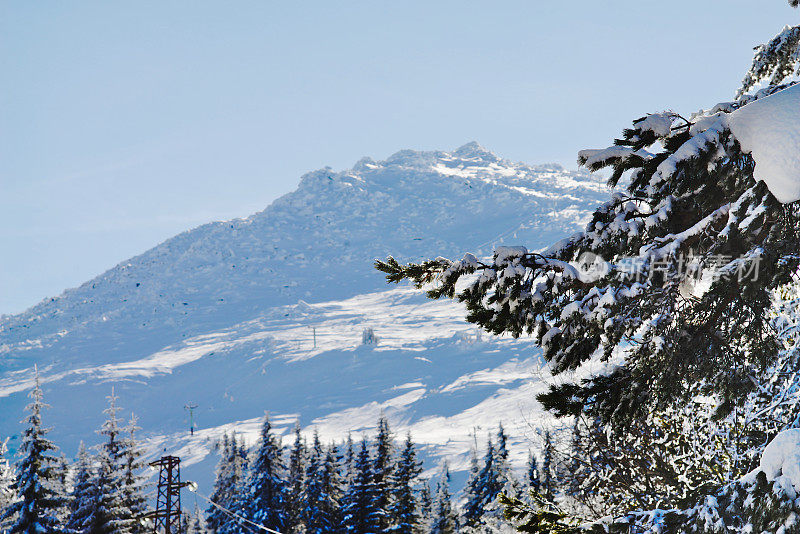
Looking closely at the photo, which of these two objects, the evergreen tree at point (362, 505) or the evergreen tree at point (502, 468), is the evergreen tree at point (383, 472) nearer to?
the evergreen tree at point (362, 505)

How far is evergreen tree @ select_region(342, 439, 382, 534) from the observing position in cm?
3612

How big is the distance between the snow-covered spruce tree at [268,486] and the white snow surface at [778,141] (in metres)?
42.2

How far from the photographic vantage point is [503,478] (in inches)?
1774

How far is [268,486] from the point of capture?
42531 millimetres

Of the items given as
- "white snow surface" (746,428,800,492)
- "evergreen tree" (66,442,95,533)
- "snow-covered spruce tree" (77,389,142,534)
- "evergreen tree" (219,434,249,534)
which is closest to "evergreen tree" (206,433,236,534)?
"evergreen tree" (219,434,249,534)

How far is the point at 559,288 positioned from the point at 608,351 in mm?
584

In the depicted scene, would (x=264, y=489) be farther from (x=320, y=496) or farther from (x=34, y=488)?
(x=34, y=488)

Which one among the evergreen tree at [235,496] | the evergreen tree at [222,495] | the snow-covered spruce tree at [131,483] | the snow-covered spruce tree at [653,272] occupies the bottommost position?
the evergreen tree at [222,495]

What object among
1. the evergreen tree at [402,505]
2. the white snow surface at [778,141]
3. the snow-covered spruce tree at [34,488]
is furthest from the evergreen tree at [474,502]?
the white snow surface at [778,141]

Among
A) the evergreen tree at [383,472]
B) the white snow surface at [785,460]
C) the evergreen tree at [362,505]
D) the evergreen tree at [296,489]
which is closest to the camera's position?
the white snow surface at [785,460]

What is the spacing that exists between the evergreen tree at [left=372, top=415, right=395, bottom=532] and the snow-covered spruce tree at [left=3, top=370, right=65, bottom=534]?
56.6 ft

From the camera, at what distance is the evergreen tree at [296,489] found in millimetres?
43875

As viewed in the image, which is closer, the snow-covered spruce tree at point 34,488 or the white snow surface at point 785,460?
the white snow surface at point 785,460

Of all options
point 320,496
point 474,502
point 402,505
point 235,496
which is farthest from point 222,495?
point 402,505
